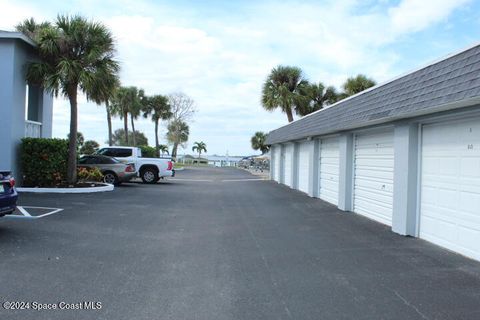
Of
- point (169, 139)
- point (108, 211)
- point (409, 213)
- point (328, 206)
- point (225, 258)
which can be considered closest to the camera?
point (225, 258)

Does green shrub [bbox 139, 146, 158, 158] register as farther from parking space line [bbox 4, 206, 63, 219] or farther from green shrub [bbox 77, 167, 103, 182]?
parking space line [bbox 4, 206, 63, 219]

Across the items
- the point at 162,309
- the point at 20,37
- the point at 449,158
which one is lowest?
the point at 162,309

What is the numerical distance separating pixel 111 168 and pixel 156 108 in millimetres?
33618

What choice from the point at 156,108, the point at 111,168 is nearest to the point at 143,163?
the point at 111,168

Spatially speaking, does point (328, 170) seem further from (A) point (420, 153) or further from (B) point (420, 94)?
(B) point (420, 94)

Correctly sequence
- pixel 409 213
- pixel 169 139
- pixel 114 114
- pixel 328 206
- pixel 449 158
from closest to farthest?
pixel 449 158
pixel 409 213
pixel 328 206
pixel 114 114
pixel 169 139

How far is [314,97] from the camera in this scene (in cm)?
3291

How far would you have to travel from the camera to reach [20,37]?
15.5m

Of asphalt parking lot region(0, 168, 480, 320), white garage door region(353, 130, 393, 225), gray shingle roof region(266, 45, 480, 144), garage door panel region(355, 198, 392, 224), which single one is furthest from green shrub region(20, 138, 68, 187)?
garage door panel region(355, 198, 392, 224)

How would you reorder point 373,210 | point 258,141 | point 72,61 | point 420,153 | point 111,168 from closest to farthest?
point 420,153
point 373,210
point 72,61
point 111,168
point 258,141

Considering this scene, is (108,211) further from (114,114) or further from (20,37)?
(114,114)

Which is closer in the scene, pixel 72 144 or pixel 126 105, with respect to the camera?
pixel 72 144

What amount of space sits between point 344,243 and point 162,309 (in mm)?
4663

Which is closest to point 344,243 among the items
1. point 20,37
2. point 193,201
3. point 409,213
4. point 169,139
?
point 409,213
